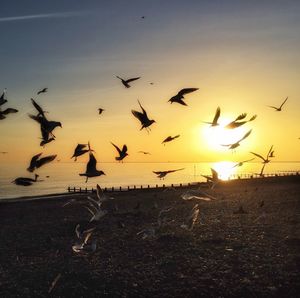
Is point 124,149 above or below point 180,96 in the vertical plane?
below

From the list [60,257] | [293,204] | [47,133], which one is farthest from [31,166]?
[293,204]

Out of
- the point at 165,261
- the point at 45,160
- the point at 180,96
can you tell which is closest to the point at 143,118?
the point at 180,96

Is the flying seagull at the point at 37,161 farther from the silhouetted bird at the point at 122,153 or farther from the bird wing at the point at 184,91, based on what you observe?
the bird wing at the point at 184,91

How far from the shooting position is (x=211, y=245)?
1977 centimetres

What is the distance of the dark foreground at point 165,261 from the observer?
1405 centimetres

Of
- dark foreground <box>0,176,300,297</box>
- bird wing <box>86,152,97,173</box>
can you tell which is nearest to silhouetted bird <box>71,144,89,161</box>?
bird wing <box>86,152,97,173</box>

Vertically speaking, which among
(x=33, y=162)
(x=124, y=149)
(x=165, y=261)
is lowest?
(x=165, y=261)

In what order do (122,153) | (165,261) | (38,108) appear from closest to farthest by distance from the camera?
(38,108) < (122,153) < (165,261)

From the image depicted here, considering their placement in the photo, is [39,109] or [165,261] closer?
[39,109]

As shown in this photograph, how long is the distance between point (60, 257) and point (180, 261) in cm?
632

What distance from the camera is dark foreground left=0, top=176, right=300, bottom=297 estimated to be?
14.1m

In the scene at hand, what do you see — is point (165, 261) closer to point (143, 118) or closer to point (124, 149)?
point (124, 149)

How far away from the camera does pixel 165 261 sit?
1736 centimetres

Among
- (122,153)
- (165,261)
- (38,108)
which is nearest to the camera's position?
(38,108)
